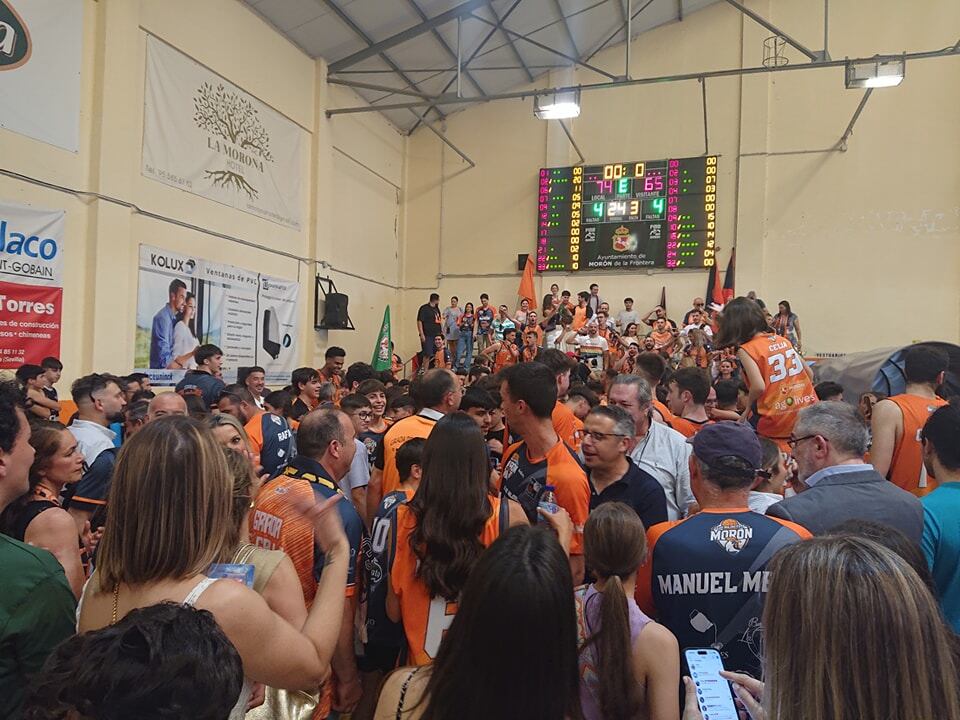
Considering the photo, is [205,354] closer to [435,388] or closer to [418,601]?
[435,388]

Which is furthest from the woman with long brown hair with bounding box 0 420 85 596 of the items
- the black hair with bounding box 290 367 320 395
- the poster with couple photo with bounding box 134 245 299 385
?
the poster with couple photo with bounding box 134 245 299 385

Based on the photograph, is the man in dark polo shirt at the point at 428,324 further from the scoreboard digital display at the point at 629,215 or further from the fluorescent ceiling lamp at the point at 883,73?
the fluorescent ceiling lamp at the point at 883,73

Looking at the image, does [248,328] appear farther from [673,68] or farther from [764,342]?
[673,68]

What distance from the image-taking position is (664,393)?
18.8 ft

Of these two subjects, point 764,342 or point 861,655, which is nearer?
point 861,655

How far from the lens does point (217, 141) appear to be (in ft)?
33.4

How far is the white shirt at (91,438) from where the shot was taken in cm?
379

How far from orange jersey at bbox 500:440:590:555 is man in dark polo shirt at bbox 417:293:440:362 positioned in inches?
471

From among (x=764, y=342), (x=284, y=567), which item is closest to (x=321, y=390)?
(x=764, y=342)

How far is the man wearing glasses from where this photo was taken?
7.26ft

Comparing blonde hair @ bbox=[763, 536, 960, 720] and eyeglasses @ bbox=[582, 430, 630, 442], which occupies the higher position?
eyeglasses @ bbox=[582, 430, 630, 442]

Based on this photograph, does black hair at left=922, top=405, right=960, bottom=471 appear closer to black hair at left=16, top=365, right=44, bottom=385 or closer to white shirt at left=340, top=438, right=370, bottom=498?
white shirt at left=340, top=438, right=370, bottom=498

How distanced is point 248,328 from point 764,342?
9062 mm

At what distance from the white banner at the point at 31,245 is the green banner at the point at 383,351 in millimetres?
7632
